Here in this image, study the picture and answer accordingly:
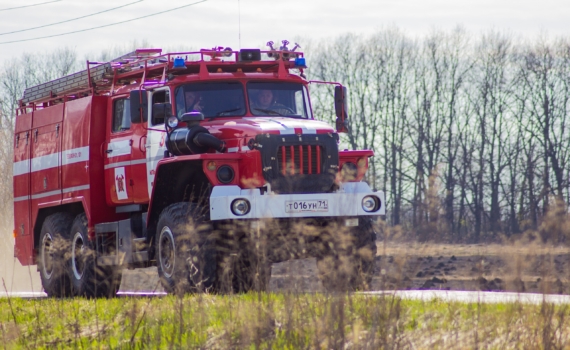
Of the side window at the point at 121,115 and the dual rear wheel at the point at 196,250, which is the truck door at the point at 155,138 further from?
the dual rear wheel at the point at 196,250

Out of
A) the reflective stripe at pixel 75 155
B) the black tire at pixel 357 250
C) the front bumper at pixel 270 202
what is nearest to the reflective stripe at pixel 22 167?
the reflective stripe at pixel 75 155

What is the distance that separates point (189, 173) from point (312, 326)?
5854mm

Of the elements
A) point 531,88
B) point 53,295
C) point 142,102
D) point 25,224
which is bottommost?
point 53,295

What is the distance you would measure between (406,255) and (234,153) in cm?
618

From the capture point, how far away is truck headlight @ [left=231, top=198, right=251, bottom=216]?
13562mm

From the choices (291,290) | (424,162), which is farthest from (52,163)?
(424,162)

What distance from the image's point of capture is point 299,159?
1412 cm

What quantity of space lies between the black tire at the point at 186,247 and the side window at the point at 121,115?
2372 mm

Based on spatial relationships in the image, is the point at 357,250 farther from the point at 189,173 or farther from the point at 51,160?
the point at 51,160

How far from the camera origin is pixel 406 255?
8.19m

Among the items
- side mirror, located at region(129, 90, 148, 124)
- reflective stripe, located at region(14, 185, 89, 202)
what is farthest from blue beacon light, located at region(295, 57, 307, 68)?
reflective stripe, located at region(14, 185, 89, 202)

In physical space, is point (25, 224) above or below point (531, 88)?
below

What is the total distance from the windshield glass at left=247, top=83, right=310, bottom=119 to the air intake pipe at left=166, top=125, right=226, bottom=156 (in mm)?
1154

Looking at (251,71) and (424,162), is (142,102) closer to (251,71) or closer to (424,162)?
(251,71)
